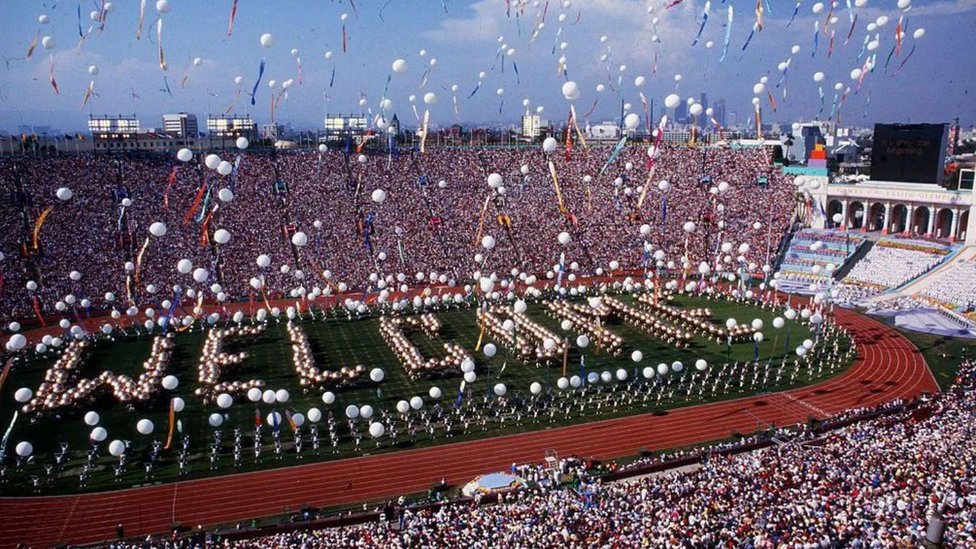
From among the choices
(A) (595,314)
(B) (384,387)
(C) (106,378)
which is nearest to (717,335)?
(A) (595,314)

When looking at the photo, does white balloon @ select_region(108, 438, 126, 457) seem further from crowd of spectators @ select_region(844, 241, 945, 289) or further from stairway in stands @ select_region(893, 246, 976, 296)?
crowd of spectators @ select_region(844, 241, 945, 289)

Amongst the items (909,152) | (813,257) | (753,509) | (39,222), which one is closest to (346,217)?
(39,222)

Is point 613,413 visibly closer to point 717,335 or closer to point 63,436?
point 717,335

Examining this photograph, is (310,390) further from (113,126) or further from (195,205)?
(113,126)

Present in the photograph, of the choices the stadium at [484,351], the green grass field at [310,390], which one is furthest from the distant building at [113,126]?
the green grass field at [310,390]

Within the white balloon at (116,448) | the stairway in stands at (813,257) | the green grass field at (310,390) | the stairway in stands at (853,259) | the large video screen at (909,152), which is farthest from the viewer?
the large video screen at (909,152)

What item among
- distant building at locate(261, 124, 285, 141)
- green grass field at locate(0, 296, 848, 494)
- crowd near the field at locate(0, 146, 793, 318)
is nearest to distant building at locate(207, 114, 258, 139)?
distant building at locate(261, 124, 285, 141)

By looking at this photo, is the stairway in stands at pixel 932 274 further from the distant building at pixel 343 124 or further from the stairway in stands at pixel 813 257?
the distant building at pixel 343 124
